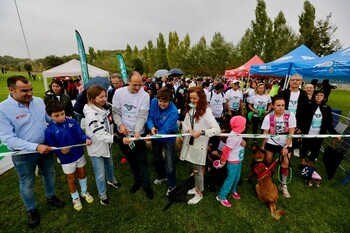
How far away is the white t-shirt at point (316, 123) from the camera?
3904 millimetres

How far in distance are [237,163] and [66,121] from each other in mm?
2845

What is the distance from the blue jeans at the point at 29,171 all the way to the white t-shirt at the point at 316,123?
5478mm

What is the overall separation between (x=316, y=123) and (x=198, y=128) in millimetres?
3191

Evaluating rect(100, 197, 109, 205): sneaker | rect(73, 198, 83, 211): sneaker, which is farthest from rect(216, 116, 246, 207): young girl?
rect(73, 198, 83, 211): sneaker

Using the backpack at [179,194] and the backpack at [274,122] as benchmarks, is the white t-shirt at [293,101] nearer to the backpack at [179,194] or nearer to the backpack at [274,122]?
the backpack at [274,122]

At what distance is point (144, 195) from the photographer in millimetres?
3283

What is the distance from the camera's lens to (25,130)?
229 cm

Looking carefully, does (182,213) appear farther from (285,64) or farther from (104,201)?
(285,64)

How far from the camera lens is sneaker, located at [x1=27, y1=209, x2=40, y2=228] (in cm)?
258

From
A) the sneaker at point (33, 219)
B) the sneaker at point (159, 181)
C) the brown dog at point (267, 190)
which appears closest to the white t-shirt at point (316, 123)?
the brown dog at point (267, 190)

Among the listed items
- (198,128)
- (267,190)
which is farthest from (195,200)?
(198,128)

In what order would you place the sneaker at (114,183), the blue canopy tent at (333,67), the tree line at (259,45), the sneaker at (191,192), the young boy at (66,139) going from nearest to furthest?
the young boy at (66,139), the sneaker at (191,192), the sneaker at (114,183), the blue canopy tent at (333,67), the tree line at (259,45)

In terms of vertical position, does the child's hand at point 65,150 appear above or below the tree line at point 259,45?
below

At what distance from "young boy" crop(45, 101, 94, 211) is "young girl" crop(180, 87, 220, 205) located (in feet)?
5.24
